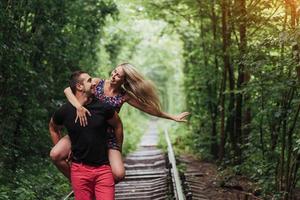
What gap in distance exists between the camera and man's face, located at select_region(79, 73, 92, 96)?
465cm

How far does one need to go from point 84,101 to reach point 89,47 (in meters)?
12.0

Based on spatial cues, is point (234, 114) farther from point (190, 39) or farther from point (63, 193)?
point (190, 39)

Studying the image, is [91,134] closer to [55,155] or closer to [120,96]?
[55,155]

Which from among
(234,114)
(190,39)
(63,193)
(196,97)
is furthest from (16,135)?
(190,39)

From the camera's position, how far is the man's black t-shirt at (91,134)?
4.45 meters

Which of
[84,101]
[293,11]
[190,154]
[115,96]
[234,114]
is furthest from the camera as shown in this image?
[190,154]

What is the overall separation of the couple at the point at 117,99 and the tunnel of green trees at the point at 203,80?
76cm

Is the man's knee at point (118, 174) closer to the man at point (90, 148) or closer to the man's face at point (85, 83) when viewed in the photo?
the man at point (90, 148)

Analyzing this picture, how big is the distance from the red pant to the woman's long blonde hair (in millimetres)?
800

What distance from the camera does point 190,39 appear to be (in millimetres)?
18594

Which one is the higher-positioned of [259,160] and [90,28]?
[90,28]

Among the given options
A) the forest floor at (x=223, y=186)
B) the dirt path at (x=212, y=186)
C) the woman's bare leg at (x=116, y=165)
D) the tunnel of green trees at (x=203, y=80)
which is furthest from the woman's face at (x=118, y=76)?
the forest floor at (x=223, y=186)

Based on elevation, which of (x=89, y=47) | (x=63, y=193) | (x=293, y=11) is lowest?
(x=63, y=193)

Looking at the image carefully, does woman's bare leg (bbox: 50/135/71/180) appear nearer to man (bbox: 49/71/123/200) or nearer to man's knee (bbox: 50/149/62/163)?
man's knee (bbox: 50/149/62/163)
